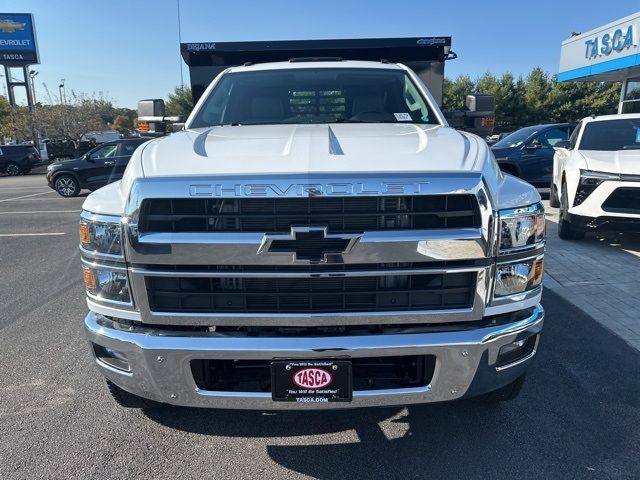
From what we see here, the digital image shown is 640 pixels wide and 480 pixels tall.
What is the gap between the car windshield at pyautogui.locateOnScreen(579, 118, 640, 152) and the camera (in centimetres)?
715

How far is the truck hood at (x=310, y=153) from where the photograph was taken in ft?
7.26

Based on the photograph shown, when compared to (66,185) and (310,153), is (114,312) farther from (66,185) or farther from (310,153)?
(66,185)

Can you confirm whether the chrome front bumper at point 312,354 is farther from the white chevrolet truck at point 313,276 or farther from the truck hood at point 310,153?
the truck hood at point 310,153

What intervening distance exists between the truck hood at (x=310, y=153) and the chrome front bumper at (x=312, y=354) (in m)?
0.74

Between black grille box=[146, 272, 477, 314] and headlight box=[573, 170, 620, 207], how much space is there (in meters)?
5.31

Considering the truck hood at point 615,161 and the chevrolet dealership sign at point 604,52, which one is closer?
the truck hood at point 615,161

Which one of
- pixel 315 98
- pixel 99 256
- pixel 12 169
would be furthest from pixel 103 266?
pixel 12 169

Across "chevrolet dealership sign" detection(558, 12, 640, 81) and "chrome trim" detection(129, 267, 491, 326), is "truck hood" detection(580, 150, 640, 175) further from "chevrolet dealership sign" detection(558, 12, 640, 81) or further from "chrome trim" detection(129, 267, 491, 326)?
"chevrolet dealership sign" detection(558, 12, 640, 81)

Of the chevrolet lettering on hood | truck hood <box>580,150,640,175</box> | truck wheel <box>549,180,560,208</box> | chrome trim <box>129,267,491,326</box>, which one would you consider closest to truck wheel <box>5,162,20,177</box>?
truck wheel <box>549,180,560,208</box>

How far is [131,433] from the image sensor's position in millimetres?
2844

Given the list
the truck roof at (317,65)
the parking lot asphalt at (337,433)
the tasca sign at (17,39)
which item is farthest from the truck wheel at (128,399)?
the tasca sign at (17,39)

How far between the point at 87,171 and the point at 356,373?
15.2 metres

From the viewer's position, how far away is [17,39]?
42.2m

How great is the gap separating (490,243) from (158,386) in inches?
65.1
